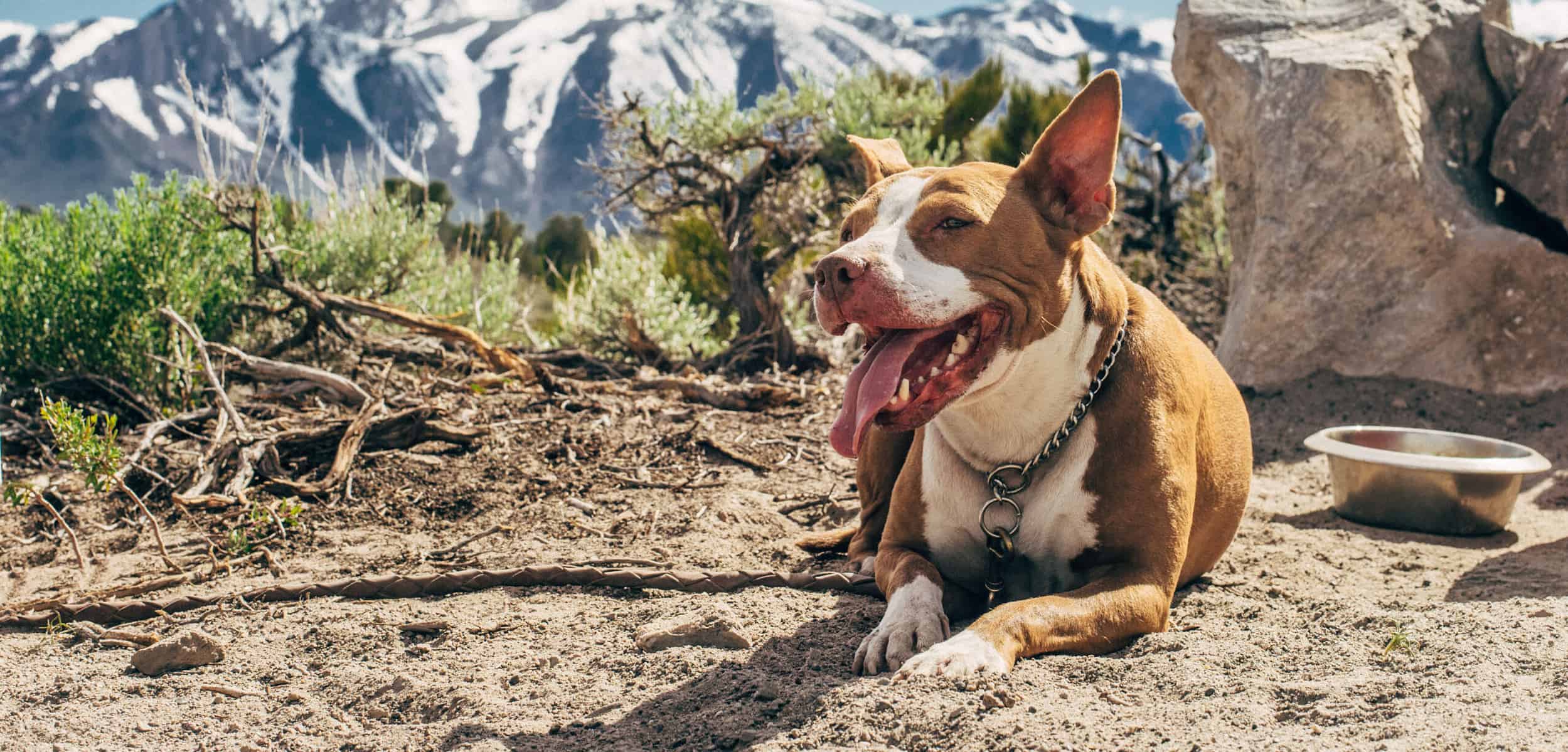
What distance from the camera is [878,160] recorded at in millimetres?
3230

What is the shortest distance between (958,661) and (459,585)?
67.6 inches

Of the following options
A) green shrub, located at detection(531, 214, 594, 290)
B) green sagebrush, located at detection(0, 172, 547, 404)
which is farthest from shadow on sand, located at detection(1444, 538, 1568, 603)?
green shrub, located at detection(531, 214, 594, 290)

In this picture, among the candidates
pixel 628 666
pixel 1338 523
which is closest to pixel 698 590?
pixel 628 666

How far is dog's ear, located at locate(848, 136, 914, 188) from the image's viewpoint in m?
3.21

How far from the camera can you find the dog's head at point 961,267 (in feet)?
8.21

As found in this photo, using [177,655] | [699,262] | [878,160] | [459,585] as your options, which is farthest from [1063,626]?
[699,262]

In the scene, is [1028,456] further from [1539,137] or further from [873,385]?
[1539,137]

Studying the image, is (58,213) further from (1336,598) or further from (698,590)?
(1336,598)

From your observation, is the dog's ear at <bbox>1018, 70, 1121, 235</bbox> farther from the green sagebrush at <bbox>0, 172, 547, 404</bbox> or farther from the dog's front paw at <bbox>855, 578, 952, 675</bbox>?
the green sagebrush at <bbox>0, 172, 547, 404</bbox>

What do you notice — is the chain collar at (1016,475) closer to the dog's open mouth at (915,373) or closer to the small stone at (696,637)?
the dog's open mouth at (915,373)

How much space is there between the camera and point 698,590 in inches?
132

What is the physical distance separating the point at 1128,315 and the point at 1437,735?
4.04 feet

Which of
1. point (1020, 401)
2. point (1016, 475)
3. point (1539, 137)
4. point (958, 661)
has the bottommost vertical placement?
point (958, 661)

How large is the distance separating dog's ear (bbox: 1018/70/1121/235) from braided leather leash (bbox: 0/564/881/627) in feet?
4.03
